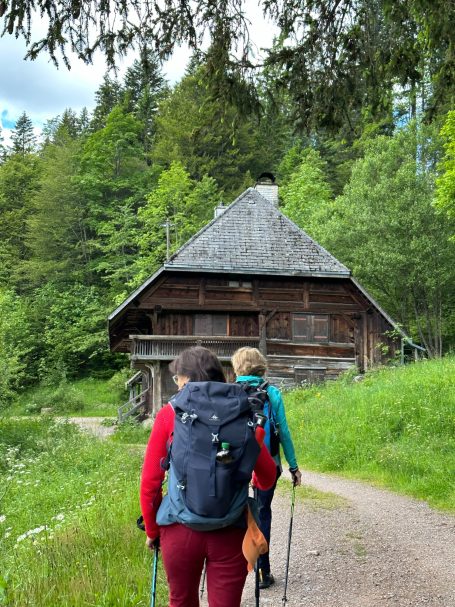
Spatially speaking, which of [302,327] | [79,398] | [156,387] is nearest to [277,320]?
[302,327]

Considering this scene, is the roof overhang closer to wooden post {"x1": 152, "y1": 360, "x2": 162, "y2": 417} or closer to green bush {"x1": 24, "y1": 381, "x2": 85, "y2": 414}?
wooden post {"x1": 152, "y1": 360, "x2": 162, "y2": 417}

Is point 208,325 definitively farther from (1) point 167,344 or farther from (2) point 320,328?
(2) point 320,328

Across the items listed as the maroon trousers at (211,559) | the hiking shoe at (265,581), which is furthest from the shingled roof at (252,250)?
the maroon trousers at (211,559)

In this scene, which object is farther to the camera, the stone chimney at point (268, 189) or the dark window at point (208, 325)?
the stone chimney at point (268, 189)

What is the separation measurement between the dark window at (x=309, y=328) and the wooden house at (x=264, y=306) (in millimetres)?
38

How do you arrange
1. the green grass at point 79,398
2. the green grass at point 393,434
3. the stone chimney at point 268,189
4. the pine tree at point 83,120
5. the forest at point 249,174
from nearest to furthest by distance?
the forest at point 249,174
the green grass at point 393,434
the stone chimney at point 268,189
the green grass at point 79,398
the pine tree at point 83,120

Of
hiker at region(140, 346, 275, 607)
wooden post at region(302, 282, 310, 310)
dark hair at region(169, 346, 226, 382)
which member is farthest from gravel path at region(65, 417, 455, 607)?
wooden post at region(302, 282, 310, 310)

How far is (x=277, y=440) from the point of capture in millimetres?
4828

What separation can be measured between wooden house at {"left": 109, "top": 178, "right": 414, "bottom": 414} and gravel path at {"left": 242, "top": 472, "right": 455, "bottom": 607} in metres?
14.8

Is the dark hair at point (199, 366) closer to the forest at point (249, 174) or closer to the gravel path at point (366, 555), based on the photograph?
the gravel path at point (366, 555)

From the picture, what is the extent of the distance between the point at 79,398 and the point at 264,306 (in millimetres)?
16695

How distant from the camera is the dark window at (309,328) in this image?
78.4 feet

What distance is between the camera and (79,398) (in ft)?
118

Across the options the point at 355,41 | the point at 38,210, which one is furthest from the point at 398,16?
the point at 38,210
